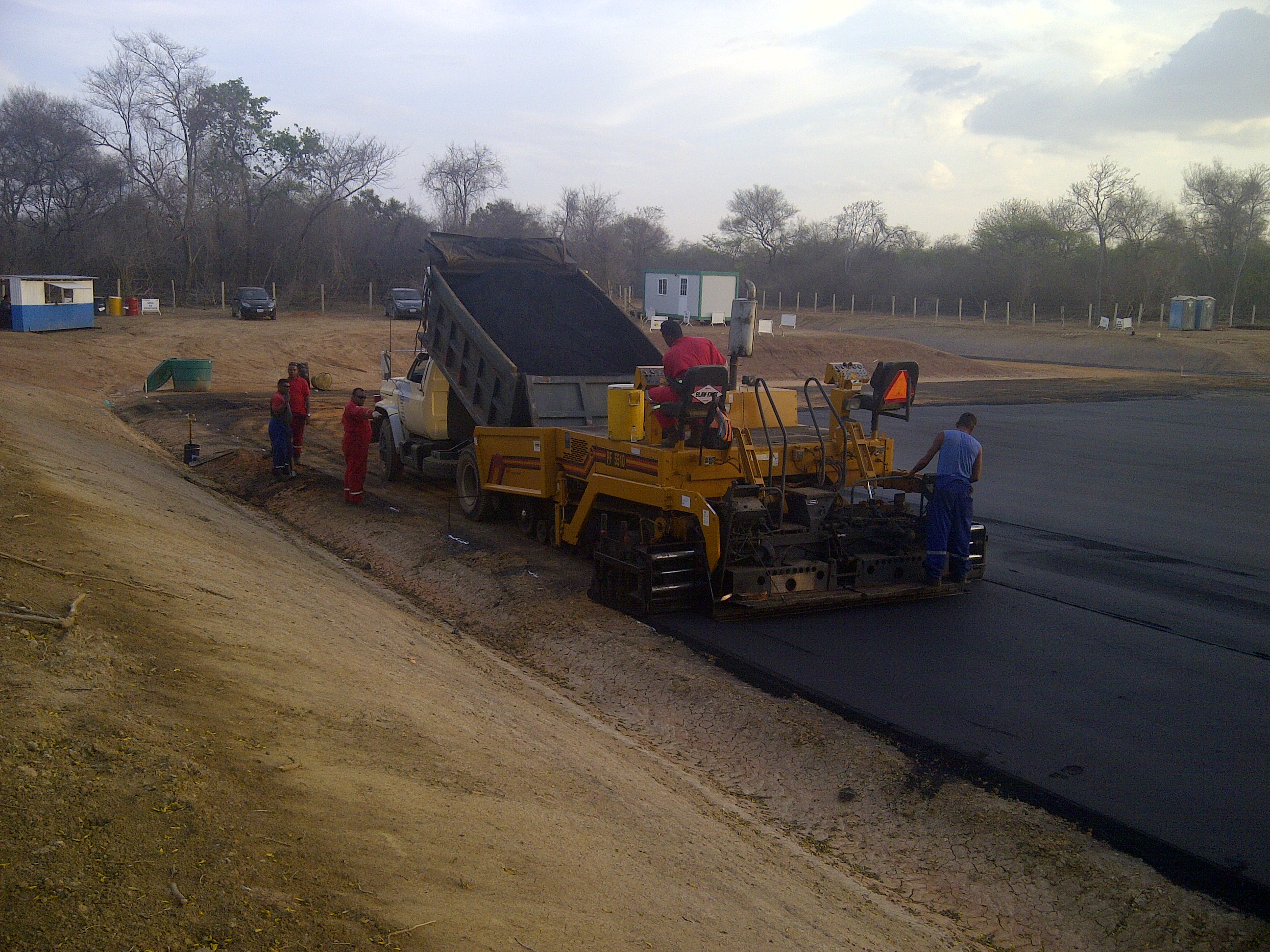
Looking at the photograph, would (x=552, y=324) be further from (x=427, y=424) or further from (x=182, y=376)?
(x=182, y=376)

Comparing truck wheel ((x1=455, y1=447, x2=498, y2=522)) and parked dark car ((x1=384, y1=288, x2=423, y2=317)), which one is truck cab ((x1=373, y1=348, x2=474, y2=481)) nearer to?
truck wheel ((x1=455, y1=447, x2=498, y2=522))

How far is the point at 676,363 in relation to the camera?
8164 mm

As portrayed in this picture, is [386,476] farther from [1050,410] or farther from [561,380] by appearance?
[1050,410]

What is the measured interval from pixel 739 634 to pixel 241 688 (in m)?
4.04

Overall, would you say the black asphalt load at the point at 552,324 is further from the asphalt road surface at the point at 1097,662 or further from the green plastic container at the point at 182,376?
the green plastic container at the point at 182,376

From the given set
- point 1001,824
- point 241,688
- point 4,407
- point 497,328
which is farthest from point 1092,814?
point 4,407

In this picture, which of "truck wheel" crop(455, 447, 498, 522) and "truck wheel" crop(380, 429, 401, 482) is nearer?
"truck wheel" crop(455, 447, 498, 522)

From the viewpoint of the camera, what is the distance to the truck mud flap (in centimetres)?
775

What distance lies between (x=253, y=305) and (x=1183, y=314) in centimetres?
4614

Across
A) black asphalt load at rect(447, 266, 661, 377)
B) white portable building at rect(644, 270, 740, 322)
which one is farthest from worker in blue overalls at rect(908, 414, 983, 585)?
white portable building at rect(644, 270, 740, 322)

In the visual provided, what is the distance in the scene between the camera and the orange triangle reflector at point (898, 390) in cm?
→ 850

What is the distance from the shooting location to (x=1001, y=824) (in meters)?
4.84

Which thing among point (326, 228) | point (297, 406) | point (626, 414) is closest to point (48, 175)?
point (326, 228)

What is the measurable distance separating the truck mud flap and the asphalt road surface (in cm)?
20
